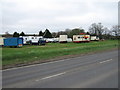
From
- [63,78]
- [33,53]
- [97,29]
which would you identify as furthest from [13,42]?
[97,29]

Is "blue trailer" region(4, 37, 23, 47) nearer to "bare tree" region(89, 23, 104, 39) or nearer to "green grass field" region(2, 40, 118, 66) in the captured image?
"green grass field" region(2, 40, 118, 66)

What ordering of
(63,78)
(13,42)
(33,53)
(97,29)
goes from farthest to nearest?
(97,29), (13,42), (33,53), (63,78)

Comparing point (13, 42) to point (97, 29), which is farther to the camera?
point (97, 29)

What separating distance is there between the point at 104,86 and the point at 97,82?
2.48 feet

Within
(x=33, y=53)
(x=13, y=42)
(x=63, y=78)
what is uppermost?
(x=13, y=42)

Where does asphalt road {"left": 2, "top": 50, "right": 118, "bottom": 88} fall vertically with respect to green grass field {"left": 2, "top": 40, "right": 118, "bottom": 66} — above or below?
below

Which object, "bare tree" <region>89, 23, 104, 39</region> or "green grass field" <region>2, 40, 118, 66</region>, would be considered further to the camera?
"bare tree" <region>89, 23, 104, 39</region>

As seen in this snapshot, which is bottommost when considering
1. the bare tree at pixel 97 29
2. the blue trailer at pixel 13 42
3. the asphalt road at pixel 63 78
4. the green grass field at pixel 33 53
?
the asphalt road at pixel 63 78

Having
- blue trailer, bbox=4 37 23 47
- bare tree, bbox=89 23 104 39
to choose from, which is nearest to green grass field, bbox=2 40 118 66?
blue trailer, bbox=4 37 23 47

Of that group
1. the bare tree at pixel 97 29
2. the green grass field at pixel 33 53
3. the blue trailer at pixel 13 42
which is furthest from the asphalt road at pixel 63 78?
the bare tree at pixel 97 29

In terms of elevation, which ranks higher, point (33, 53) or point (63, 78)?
point (33, 53)

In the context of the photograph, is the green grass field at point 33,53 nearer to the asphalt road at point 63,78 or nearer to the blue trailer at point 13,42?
the asphalt road at point 63,78

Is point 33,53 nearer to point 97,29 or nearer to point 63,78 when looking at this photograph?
point 63,78

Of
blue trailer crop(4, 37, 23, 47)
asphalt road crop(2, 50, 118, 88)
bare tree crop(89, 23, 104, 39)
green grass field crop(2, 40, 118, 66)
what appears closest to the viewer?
asphalt road crop(2, 50, 118, 88)
